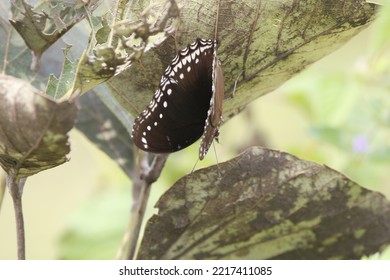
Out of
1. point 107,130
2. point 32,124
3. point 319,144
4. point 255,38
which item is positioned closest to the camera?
point 32,124

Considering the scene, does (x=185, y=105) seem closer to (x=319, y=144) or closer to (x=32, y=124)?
(x=32, y=124)

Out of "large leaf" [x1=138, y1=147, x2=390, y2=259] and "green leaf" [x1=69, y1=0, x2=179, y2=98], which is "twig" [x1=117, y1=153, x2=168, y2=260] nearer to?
"large leaf" [x1=138, y1=147, x2=390, y2=259]

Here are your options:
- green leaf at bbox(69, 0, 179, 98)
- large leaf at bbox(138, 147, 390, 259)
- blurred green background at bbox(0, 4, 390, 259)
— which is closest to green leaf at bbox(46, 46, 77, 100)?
green leaf at bbox(69, 0, 179, 98)

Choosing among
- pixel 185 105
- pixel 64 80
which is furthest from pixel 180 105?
pixel 64 80

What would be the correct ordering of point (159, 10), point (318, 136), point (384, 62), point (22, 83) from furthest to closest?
point (384, 62)
point (318, 136)
point (159, 10)
point (22, 83)

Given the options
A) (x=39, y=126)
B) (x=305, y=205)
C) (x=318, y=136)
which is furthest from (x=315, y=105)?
(x=39, y=126)

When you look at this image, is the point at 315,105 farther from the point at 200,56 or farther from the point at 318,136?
the point at 200,56

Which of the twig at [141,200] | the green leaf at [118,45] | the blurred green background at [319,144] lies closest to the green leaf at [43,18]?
the green leaf at [118,45]
